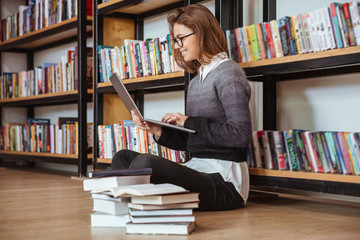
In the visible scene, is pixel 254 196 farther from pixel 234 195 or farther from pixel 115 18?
pixel 115 18

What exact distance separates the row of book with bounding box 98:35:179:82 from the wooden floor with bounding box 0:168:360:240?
80cm

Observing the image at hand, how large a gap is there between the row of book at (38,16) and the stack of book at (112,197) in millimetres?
2044

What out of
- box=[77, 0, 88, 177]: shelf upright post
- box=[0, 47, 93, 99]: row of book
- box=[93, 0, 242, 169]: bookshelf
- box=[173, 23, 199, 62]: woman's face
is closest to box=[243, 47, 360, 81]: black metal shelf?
box=[173, 23, 199, 62]: woman's face

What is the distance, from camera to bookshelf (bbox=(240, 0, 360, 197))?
1936 mm

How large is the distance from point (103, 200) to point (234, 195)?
1.90 feet

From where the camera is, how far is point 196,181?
6.25 feet

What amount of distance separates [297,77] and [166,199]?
3.93 ft

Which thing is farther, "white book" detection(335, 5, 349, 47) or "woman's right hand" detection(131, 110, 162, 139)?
"woman's right hand" detection(131, 110, 162, 139)

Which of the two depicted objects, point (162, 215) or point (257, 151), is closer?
point (162, 215)

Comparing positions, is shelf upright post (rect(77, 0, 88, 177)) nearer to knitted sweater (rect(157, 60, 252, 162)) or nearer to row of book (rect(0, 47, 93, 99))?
row of book (rect(0, 47, 93, 99))

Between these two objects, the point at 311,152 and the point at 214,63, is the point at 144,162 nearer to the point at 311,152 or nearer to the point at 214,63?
the point at 214,63

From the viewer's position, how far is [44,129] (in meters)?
3.94

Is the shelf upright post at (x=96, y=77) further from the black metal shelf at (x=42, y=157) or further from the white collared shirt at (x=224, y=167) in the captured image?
the white collared shirt at (x=224, y=167)

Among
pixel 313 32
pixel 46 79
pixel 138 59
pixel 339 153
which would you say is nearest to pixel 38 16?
pixel 46 79
